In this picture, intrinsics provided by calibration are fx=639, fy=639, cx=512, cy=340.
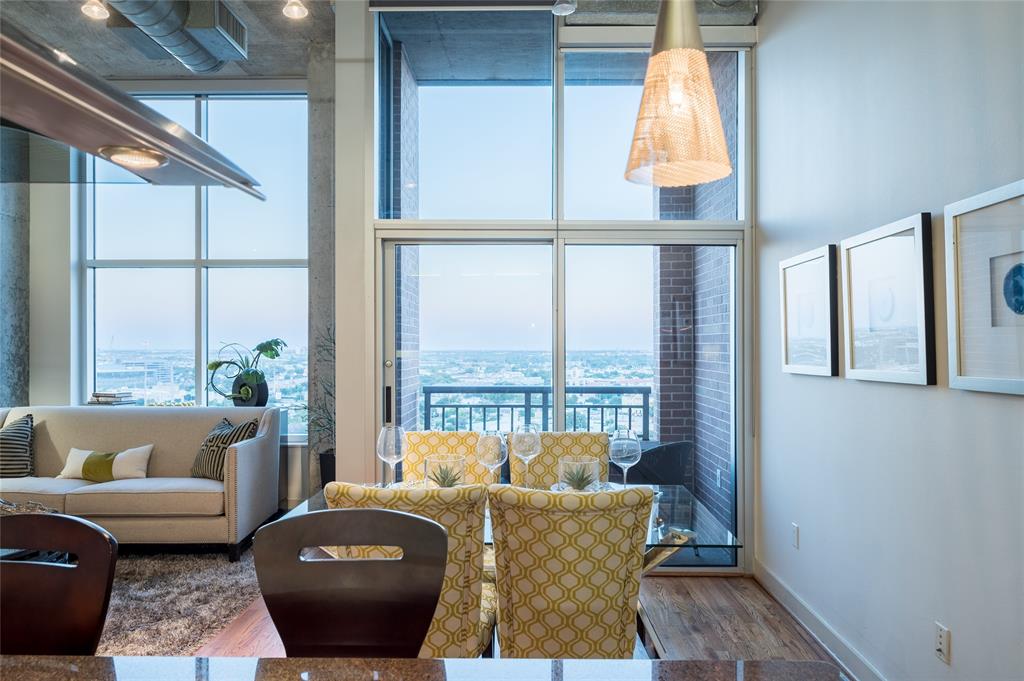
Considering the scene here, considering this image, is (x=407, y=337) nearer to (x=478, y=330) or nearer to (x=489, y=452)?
(x=478, y=330)

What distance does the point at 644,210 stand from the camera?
147 inches

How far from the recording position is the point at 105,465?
403 cm

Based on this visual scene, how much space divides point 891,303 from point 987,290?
481mm

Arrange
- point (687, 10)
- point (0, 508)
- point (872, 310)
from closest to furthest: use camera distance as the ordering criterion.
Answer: point (687, 10) → point (872, 310) → point (0, 508)

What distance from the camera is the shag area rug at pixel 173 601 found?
108 inches

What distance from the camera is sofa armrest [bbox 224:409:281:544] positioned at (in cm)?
379

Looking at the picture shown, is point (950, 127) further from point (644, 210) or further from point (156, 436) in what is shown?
point (156, 436)

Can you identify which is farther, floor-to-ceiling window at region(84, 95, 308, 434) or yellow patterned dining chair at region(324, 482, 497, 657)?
floor-to-ceiling window at region(84, 95, 308, 434)

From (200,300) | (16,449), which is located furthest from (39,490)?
(200,300)

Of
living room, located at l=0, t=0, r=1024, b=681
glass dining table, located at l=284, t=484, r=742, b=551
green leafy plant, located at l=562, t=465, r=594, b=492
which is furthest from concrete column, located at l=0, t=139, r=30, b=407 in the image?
green leafy plant, located at l=562, t=465, r=594, b=492

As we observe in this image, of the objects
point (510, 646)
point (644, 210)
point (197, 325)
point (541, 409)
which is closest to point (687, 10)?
point (510, 646)

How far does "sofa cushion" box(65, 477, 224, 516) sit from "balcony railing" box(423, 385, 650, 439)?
4.45 feet

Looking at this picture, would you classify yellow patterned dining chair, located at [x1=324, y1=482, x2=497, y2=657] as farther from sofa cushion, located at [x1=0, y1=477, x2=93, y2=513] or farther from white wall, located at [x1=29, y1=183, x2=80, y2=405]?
white wall, located at [x1=29, y1=183, x2=80, y2=405]

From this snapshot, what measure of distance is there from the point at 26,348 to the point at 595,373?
14.5ft
